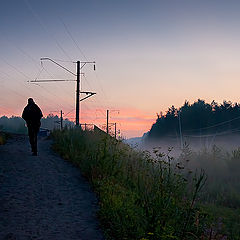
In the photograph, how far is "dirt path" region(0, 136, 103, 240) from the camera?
4.86 meters

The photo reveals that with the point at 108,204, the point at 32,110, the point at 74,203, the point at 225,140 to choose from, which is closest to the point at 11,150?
the point at 32,110

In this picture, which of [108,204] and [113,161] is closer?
[108,204]

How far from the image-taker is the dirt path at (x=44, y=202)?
486 centimetres

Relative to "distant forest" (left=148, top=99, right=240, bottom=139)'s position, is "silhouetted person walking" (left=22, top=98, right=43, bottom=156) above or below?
below

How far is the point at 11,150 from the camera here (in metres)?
11.9

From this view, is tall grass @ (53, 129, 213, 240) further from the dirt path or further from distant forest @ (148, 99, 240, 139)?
distant forest @ (148, 99, 240, 139)

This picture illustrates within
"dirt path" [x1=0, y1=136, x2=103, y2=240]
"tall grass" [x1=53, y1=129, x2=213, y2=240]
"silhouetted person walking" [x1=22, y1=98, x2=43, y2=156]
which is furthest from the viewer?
"silhouetted person walking" [x1=22, y1=98, x2=43, y2=156]

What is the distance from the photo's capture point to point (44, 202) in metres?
6.31

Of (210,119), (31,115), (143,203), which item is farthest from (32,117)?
(210,119)

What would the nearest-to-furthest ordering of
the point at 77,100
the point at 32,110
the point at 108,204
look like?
1. the point at 108,204
2. the point at 32,110
3. the point at 77,100

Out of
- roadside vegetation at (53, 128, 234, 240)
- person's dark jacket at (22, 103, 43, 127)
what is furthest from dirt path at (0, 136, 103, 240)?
person's dark jacket at (22, 103, 43, 127)

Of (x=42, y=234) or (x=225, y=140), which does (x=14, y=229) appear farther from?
(x=225, y=140)

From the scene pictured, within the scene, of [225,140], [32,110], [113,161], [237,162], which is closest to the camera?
[113,161]

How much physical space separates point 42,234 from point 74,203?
173 cm
